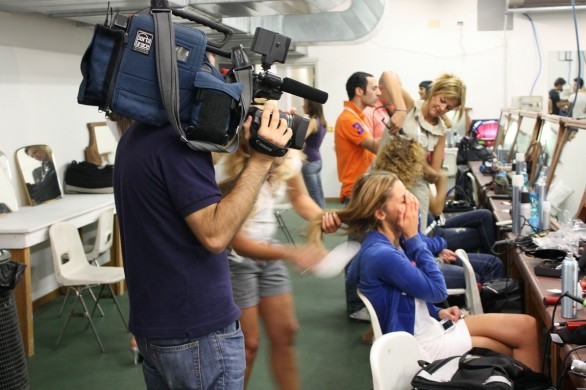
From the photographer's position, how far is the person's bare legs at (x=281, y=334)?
2.92m

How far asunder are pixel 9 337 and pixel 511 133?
583 centimetres

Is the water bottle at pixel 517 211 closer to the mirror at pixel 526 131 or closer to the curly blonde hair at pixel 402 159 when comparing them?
the curly blonde hair at pixel 402 159

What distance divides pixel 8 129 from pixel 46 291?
139 centimetres

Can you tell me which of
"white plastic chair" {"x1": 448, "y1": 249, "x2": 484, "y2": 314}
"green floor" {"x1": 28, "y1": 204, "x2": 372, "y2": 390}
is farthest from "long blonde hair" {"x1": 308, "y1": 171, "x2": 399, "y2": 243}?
"green floor" {"x1": 28, "y1": 204, "x2": 372, "y2": 390}

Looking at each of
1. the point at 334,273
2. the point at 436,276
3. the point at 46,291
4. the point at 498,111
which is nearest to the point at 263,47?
the point at 334,273

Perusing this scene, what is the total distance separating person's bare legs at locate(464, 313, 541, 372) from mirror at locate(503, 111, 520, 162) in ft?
14.4

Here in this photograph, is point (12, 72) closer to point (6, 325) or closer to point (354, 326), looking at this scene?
point (6, 325)

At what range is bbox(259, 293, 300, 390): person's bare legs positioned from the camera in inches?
115

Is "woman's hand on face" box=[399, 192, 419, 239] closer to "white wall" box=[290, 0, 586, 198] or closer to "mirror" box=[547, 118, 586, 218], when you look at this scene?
"mirror" box=[547, 118, 586, 218]

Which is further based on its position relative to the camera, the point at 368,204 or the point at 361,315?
the point at 361,315

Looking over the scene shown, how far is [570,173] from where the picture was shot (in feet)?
14.7

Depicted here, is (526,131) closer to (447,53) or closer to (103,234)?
(447,53)

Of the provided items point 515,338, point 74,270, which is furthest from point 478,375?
point 74,270

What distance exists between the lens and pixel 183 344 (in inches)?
68.0
